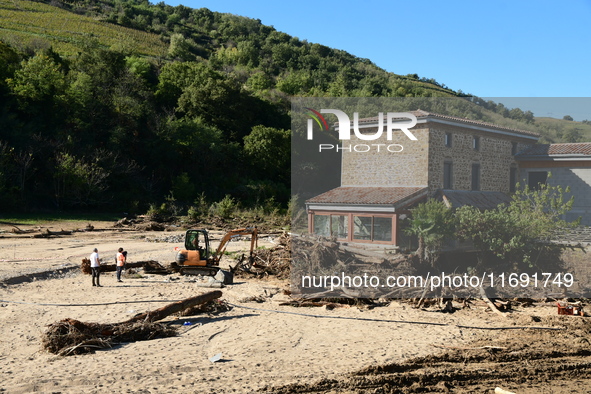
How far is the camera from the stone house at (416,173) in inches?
591

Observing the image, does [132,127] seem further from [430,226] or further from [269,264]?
[430,226]

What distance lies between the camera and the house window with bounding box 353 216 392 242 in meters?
15.2

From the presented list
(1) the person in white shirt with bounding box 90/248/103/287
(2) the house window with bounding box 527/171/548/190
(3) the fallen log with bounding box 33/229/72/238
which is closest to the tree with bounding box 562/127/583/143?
(2) the house window with bounding box 527/171/548/190

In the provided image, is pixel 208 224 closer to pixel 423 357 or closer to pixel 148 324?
pixel 148 324

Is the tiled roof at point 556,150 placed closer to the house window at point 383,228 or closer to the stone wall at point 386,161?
the stone wall at point 386,161

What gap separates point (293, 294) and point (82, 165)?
24721 millimetres

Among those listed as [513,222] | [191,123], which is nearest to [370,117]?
[513,222]

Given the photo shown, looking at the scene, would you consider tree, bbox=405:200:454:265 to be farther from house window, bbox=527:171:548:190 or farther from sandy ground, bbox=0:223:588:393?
house window, bbox=527:171:548:190

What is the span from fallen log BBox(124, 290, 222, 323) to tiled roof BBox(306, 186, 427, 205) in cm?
427

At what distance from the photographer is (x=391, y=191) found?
15.2m

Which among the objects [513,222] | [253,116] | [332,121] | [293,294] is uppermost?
[253,116]

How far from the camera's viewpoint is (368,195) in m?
15.4

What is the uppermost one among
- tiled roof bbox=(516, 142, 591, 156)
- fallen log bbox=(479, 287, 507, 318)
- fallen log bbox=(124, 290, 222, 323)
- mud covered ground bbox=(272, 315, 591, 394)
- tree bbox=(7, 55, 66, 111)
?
tree bbox=(7, 55, 66, 111)

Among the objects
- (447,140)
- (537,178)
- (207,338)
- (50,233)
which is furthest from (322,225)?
(50,233)
